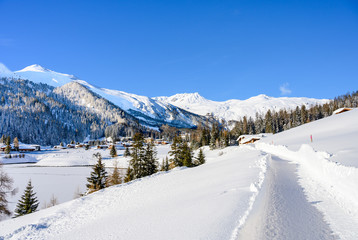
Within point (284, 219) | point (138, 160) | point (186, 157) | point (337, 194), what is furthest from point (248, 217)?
point (186, 157)

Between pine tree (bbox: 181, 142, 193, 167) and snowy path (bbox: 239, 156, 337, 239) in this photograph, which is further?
pine tree (bbox: 181, 142, 193, 167)

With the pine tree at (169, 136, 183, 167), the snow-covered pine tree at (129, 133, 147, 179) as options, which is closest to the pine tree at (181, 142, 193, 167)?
the pine tree at (169, 136, 183, 167)

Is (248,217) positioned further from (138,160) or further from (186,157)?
(186,157)

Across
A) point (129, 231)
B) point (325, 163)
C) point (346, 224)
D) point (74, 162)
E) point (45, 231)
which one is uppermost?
point (325, 163)

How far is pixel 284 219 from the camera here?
5.59 m

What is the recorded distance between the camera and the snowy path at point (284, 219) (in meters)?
4.77

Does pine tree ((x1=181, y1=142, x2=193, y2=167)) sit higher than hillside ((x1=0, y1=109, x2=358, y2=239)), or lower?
lower

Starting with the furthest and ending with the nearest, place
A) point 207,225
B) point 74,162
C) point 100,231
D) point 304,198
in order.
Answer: point 74,162, point 304,198, point 100,231, point 207,225

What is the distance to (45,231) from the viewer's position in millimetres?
7844

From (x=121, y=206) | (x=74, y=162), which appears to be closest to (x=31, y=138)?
(x=74, y=162)

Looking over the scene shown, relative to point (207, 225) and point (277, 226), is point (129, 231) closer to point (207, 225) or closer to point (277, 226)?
point (207, 225)

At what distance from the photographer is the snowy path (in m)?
4.77

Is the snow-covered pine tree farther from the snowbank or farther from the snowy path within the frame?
the snowy path

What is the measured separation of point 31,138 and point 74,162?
330 feet
